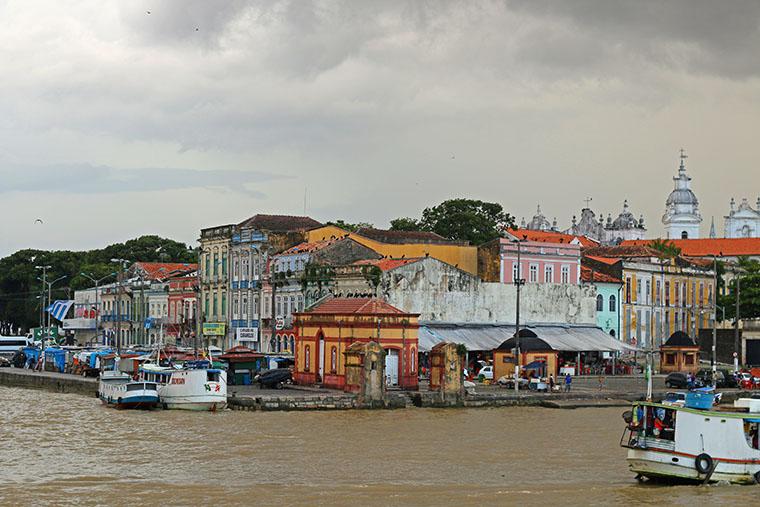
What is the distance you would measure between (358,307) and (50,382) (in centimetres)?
2465

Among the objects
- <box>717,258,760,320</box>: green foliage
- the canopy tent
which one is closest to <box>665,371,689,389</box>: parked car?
the canopy tent

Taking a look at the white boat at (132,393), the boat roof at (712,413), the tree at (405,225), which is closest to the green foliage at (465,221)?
the tree at (405,225)

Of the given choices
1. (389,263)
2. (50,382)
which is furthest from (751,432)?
(50,382)

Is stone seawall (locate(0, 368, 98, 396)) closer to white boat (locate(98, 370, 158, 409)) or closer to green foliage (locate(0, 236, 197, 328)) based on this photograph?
white boat (locate(98, 370, 158, 409))

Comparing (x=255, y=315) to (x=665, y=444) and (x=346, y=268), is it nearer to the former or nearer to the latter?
(x=346, y=268)

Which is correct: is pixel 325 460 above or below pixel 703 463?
below

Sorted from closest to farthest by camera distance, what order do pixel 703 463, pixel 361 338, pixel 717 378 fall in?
pixel 703 463
pixel 361 338
pixel 717 378

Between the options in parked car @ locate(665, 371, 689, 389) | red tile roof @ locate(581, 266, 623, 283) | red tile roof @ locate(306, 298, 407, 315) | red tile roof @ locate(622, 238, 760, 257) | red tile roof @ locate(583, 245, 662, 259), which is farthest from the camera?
red tile roof @ locate(622, 238, 760, 257)

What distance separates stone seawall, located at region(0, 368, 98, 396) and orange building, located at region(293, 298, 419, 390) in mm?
13407

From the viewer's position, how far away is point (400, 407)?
62938mm

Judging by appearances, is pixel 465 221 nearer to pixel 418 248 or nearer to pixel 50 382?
pixel 418 248

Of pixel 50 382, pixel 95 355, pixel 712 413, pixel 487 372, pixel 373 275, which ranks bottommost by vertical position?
pixel 50 382

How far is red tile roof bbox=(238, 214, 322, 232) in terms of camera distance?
320 ft

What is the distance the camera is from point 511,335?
8644cm
